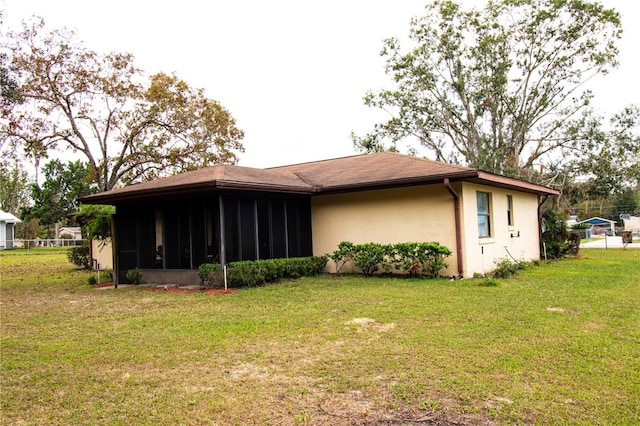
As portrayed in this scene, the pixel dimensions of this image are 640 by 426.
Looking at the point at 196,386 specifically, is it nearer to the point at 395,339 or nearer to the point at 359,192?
the point at 395,339

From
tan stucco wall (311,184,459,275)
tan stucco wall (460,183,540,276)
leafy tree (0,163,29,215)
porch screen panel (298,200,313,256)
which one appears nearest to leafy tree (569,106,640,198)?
tan stucco wall (460,183,540,276)

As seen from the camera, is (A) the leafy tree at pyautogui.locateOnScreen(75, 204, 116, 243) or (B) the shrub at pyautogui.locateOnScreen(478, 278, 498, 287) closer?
(B) the shrub at pyautogui.locateOnScreen(478, 278, 498, 287)

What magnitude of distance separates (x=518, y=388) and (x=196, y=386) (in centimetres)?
270

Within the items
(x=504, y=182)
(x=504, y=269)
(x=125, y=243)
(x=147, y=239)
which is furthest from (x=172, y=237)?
(x=504, y=182)

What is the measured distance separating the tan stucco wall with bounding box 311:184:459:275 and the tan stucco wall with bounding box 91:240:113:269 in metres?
8.67

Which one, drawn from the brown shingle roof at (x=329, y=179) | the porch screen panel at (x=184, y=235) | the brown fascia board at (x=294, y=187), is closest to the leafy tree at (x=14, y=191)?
the brown fascia board at (x=294, y=187)

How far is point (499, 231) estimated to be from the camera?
1259 cm

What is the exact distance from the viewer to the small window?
1174cm

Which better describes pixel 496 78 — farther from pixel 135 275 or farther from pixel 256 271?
pixel 135 275

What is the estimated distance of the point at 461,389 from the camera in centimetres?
365

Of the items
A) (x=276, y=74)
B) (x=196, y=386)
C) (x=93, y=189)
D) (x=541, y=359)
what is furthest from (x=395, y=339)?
(x=93, y=189)

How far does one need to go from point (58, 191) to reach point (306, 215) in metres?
43.9

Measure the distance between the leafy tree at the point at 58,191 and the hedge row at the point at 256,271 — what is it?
3997 centimetres

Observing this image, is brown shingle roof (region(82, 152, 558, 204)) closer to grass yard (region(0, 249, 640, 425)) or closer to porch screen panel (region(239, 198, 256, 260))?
porch screen panel (region(239, 198, 256, 260))
